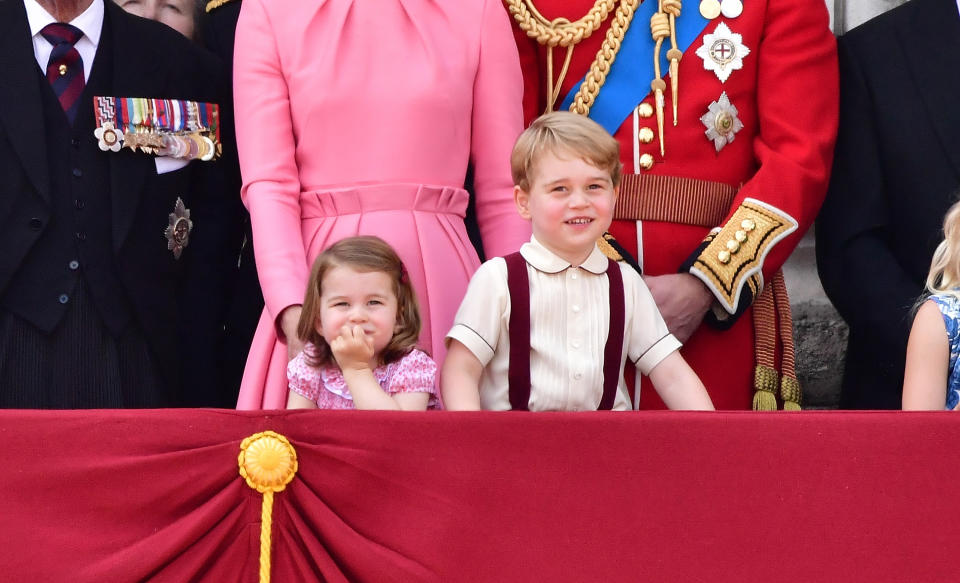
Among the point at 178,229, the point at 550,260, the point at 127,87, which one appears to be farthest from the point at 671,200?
the point at 127,87

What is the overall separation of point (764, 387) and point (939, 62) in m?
0.84

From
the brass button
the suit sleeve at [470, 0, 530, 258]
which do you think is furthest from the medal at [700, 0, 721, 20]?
the suit sleeve at [470, 0, 530, 258]

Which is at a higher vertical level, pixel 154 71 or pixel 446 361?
pixel 154 71

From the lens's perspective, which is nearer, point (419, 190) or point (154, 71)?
point (419, 190)

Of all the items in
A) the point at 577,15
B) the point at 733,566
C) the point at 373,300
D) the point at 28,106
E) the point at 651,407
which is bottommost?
the point at 733,566

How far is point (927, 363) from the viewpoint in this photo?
2605mm

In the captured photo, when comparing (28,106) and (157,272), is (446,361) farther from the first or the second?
(28,106)

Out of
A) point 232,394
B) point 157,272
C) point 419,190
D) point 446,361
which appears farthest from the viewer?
point 232,394

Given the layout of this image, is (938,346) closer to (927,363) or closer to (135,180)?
(927,363)

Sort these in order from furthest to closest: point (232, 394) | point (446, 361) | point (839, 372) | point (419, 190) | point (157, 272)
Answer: point (839, 372), point (232, 394), point (157, 272), point (419, 190), point (446, 361)

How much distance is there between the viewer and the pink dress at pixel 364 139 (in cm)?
275

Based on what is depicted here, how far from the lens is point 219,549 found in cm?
195

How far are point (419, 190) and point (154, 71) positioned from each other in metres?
0.71

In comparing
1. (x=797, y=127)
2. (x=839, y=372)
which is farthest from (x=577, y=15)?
(x=839, y=372)
